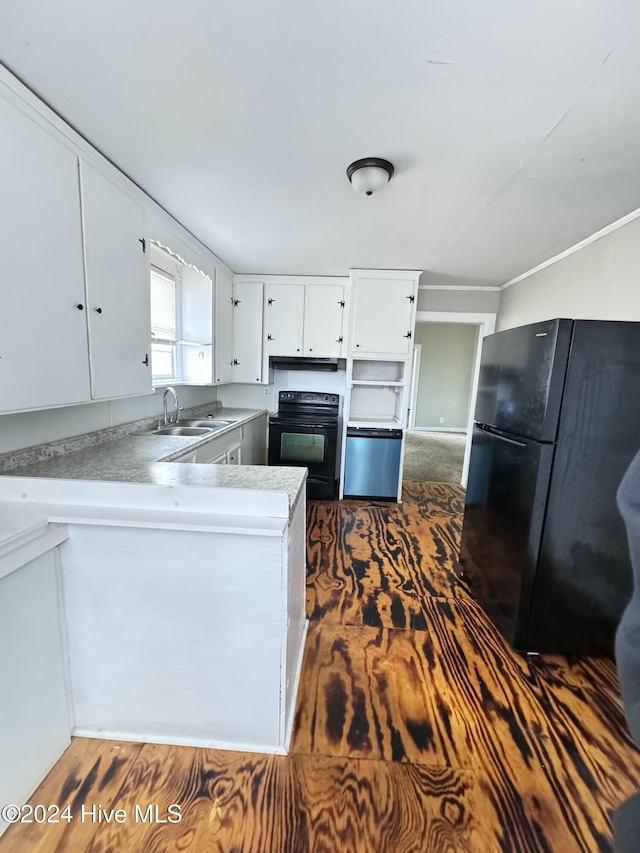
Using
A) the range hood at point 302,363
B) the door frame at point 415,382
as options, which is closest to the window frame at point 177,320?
the range hood at point 302,363

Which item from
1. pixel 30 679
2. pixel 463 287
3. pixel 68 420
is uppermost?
pixel 463 287

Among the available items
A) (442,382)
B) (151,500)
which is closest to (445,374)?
(442,382)

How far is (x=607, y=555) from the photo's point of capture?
1676mm

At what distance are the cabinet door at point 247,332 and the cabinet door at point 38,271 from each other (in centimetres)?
236

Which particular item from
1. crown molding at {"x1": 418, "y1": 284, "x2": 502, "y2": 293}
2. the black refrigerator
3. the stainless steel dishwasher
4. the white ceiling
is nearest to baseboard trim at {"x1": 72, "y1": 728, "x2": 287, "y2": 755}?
the black refrigerator

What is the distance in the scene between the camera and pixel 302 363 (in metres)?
3.97

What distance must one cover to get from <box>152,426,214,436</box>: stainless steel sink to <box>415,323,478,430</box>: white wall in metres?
6.37

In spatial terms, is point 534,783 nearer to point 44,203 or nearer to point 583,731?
point 583,731

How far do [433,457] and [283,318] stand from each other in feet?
11.6

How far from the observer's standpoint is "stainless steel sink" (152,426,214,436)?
274 cm

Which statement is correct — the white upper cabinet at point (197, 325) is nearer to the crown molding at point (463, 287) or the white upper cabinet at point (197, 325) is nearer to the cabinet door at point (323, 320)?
the cabinet door at point (323, 320)

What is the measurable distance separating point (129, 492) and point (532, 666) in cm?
202

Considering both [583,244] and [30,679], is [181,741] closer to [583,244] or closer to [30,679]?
[30,679]

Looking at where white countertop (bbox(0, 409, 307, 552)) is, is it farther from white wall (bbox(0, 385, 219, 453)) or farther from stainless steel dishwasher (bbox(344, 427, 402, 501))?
stainless steel dishwasher (bbox(344, 427, 402, 501))
